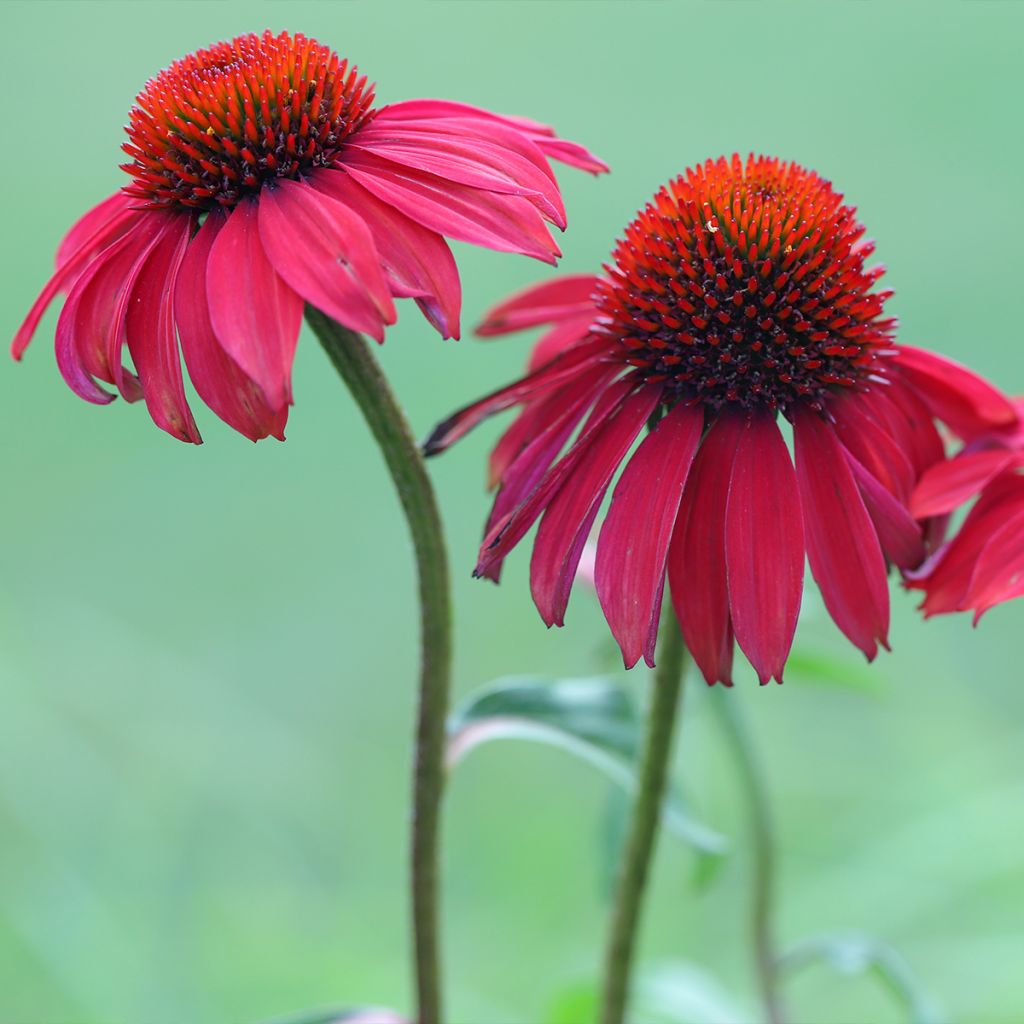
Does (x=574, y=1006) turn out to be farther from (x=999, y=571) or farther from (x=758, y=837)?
(x=999, y=571)

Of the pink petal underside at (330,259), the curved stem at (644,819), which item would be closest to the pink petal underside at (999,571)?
the curved stem at (644,819)

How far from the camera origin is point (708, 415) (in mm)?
450

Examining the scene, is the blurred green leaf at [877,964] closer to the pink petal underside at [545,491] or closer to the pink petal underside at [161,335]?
the pink petal underside at [545,491]

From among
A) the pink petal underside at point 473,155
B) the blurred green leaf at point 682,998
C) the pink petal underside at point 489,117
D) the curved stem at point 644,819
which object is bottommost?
the blurred green leaf at point 682,998

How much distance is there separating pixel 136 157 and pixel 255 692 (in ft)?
3.62

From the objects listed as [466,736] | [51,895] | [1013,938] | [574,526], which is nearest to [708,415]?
[574,526]

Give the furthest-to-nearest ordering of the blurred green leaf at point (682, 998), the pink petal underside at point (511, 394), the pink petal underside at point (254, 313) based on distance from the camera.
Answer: the blurred green leaf at point (682, 998) < the pink petal underside at point (511, 394) < the pink petal underside at point (254, 313)

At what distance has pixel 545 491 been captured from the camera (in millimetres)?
427

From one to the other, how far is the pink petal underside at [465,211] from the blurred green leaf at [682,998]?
0.52 m

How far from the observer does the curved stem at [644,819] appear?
Result: 0.47m

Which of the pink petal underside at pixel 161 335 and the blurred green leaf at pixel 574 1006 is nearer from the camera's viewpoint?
the pink petal underside at pixel 161 335

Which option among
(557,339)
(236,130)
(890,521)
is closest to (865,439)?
(890,521)

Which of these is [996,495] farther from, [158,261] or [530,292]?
[158,261]

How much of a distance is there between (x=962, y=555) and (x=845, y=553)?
7 centimetres
